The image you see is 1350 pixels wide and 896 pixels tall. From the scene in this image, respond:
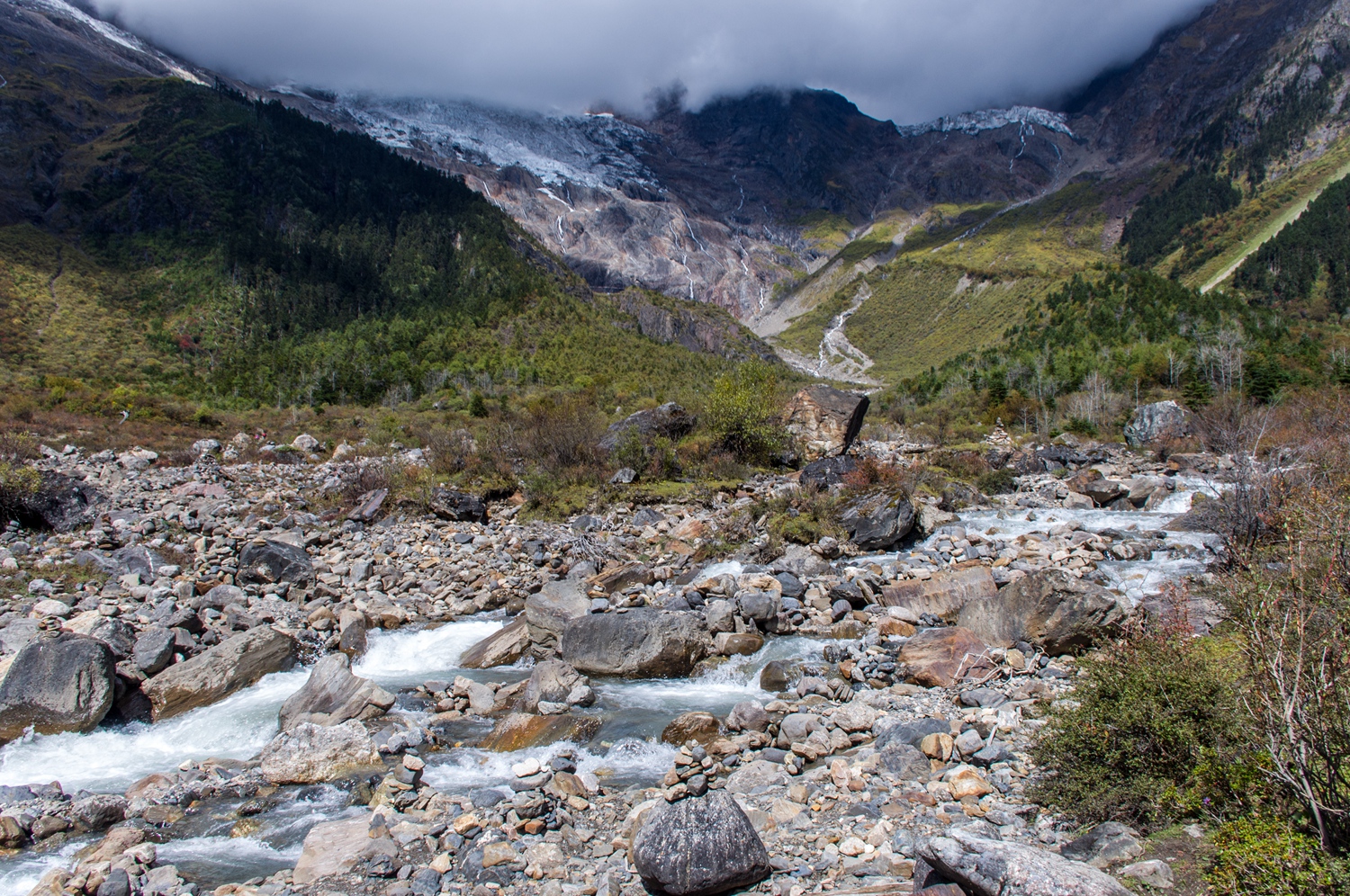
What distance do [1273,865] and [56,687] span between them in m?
15.2

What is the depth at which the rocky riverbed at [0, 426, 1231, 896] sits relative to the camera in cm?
688

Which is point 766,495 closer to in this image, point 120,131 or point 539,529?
point 539,529

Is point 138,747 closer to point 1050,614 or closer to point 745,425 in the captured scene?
point 1050,614

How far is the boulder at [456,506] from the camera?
25.6 metres

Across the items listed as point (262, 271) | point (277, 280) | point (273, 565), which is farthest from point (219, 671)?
point (262, 271)

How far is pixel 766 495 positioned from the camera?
26516 millimetres

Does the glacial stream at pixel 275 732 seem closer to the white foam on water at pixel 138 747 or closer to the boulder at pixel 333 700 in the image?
the white foam on water at pixel 138 747

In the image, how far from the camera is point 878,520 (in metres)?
21.7

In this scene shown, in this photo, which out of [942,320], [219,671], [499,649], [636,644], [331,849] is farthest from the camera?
[942,320]

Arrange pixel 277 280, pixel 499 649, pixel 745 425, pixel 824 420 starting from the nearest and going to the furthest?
pixel 499 649
pixel 745 425
pixel 824 420
pixel 277 280

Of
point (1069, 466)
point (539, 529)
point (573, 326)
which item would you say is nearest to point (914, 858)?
point (539, 529)

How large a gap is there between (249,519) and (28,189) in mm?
127934

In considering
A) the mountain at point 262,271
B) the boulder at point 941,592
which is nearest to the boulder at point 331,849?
the boulder at point 941,592

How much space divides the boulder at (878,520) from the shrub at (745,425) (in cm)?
1230
